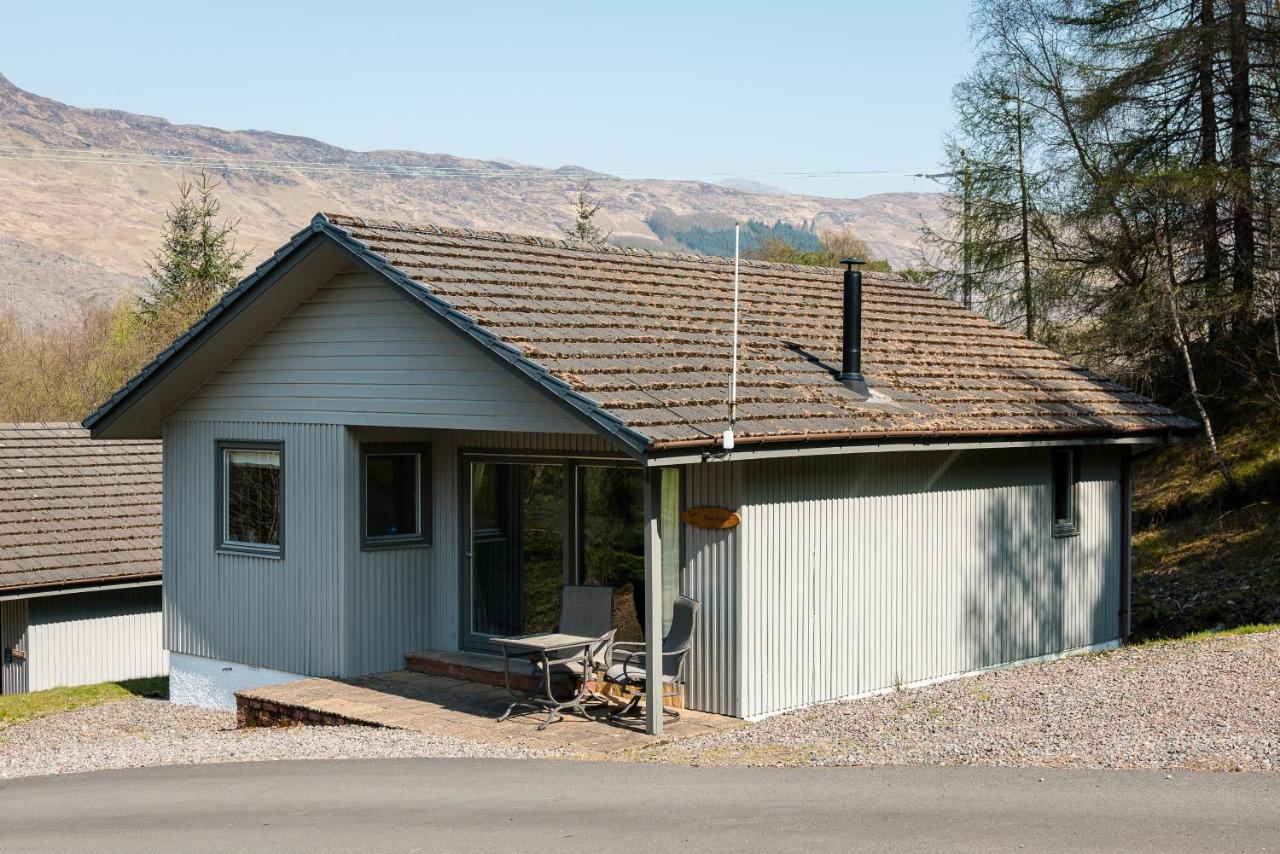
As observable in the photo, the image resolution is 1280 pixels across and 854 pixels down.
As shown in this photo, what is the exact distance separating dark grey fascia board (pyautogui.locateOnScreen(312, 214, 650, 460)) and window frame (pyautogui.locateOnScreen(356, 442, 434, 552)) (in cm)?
211

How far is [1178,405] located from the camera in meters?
27.2

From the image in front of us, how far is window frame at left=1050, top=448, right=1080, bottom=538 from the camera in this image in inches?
623

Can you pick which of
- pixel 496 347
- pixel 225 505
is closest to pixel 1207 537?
pixel 496 347

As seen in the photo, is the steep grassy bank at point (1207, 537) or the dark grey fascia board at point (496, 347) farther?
the steep grassy bank at point (1207, 537)

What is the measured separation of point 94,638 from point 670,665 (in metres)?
11.4

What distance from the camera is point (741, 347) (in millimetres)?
14008

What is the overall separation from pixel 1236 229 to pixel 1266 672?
15312mm

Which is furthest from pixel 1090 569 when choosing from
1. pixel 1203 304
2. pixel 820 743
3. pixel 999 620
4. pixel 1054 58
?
pixel 1054 58

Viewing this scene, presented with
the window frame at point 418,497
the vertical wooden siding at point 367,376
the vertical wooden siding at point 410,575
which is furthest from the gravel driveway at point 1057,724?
the window frame at point 418,497

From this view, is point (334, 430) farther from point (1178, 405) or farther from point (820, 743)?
point (1178, 405)

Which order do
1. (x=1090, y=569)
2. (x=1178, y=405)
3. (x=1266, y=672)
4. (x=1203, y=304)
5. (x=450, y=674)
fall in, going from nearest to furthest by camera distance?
1. (x=1266, y=672)
2. (x=450, y=674)
3. (x=1090, y=569)
4. (x=1203, y=304)
5. (x=1178, y=405)

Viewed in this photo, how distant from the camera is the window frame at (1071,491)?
51.9ft

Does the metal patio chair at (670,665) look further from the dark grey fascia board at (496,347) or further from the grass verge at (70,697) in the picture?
the grass verge at (70,697)

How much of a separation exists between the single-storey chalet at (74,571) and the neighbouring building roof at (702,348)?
178 inches
